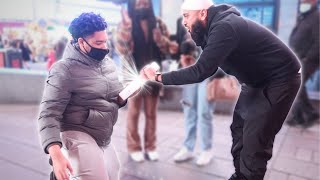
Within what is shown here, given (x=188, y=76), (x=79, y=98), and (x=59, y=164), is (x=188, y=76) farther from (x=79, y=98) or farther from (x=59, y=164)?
(x=59, y=164)

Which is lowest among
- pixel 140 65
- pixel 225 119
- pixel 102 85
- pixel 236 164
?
pixel 225 119

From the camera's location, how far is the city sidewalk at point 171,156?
3613 mm

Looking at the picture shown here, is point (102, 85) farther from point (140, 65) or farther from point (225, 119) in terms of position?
point (225, 119)

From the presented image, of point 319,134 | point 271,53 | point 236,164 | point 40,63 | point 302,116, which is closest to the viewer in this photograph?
point 271,53

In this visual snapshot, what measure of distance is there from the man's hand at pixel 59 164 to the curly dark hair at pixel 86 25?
0.81 meters

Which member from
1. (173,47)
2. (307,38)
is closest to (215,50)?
(173,47)

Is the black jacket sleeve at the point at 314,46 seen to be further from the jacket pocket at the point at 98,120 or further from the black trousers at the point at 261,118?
the jacket pocket at the point at 98,120

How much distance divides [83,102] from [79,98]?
4cm

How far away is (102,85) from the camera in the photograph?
2312mm

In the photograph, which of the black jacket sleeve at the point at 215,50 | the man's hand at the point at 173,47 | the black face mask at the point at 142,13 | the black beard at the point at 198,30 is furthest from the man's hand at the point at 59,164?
the man's hand at the point at 173,47

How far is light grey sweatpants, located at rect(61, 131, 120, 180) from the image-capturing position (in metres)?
2.10

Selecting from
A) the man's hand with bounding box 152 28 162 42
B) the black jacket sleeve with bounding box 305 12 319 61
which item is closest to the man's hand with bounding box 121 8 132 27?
the man's hand with bounding box 152 28 162 42

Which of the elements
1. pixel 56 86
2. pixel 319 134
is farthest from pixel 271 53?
pixel 319 134

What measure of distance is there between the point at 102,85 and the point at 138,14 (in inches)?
70.9
